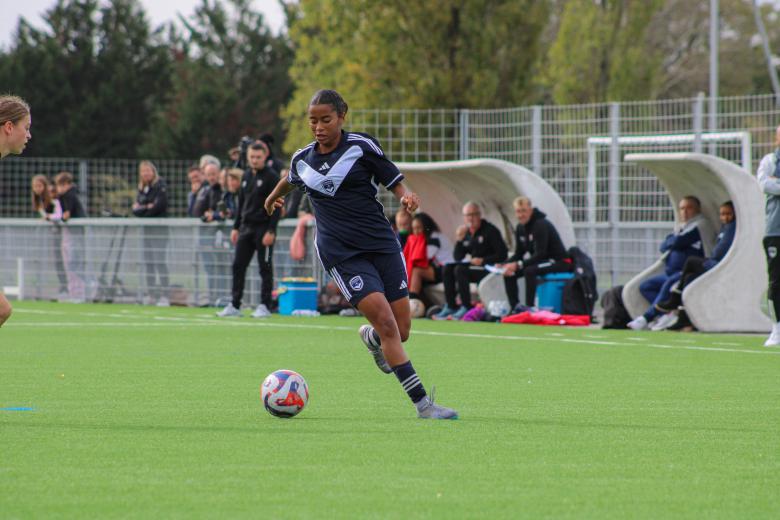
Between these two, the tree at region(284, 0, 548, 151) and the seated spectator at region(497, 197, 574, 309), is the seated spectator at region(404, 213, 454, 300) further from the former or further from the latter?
the tree at region(284, 0, 548, 151)

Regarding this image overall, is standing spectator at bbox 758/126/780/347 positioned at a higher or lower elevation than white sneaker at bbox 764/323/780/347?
higher

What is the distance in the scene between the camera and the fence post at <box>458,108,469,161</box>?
21.2 meters

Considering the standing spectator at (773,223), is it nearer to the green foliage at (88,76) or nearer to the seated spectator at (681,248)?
the seated spectator at (681,248)

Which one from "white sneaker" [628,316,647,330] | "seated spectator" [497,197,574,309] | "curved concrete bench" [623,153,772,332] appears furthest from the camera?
"seated spectator" [497,197,574,309]

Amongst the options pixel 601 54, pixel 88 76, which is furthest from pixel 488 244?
pixel 88 76

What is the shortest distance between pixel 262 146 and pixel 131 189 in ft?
48.0

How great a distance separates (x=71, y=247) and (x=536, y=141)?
27.6 ft

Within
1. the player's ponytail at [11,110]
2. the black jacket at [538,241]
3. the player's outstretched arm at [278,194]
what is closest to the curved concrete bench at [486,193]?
the black jacket at [538,241]

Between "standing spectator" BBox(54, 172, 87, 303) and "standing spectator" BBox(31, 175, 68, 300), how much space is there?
12cm

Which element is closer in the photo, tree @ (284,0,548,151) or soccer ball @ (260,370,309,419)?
soccer ball @ (260,370,309,419)

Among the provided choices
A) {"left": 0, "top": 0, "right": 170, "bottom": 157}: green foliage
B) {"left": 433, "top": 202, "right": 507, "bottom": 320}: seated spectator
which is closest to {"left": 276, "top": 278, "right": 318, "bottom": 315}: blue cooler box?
{"left": 433, "top": 202, "right": 507, "bottom": 320}: seated spectator

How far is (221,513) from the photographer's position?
204 inches

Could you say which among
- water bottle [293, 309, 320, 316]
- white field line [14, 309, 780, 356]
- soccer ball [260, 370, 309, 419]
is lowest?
water bottle [293, 309, 320, 316]

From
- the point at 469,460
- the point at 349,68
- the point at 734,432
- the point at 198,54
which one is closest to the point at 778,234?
the point at 734,432
